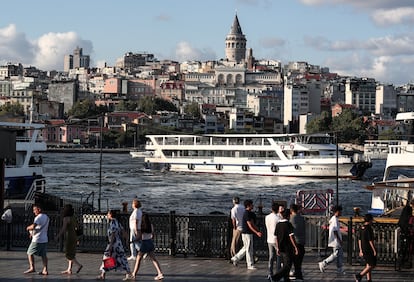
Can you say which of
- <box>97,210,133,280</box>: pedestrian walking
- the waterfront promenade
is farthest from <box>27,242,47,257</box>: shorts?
<box>97,210,133,280</box>: pedestrian walking

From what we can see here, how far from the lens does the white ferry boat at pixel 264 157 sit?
7062 cm

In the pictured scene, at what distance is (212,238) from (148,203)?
3152cm

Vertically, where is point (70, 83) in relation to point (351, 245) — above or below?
above

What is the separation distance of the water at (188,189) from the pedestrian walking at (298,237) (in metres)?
27.6

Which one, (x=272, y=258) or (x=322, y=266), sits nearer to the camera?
(x=272, y=258)

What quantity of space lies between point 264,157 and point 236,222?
5818 cm

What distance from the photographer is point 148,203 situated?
4709 cm

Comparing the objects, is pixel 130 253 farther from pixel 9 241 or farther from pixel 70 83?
pixel 70 83

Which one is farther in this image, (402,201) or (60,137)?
(60,137)

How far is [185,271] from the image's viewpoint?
47.0 feet

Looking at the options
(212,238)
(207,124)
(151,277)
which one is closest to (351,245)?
(212,238)

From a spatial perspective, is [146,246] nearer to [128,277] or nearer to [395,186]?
[128,277]

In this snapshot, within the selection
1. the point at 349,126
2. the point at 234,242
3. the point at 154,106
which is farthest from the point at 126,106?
the point at 234,242

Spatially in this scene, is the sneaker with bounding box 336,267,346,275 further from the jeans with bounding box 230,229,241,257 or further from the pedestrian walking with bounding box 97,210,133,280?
the pedestrian walking with bounding box 97,210,133,280
